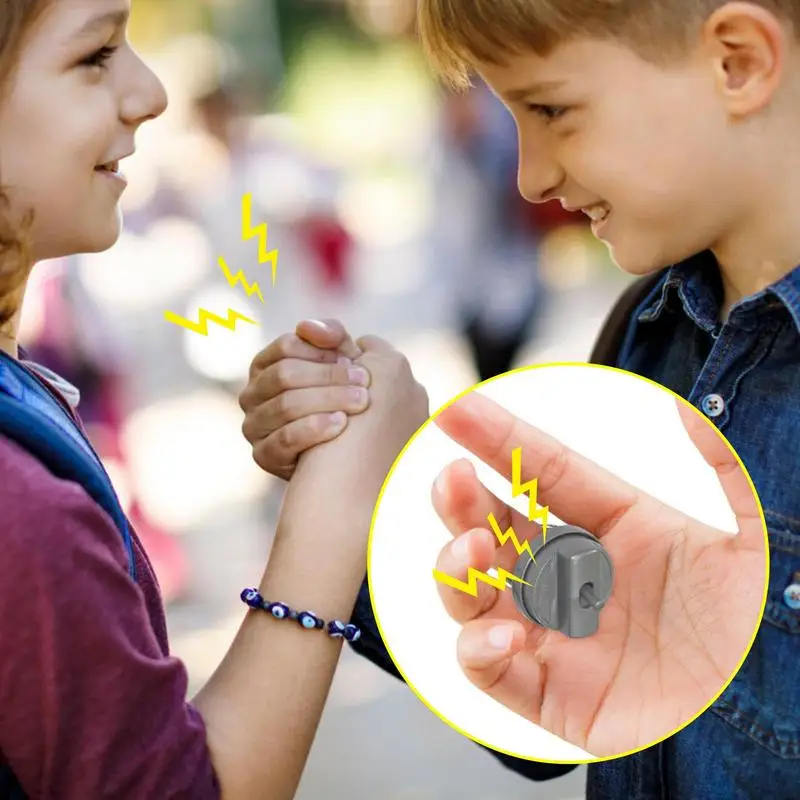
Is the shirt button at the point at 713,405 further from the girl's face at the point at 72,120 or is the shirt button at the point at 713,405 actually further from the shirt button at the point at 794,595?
the girl's face at the point at 72,120

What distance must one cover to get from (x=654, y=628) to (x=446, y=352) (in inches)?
46.3

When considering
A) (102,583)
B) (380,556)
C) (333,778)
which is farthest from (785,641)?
(333,778)

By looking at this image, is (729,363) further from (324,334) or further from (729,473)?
(324,334)

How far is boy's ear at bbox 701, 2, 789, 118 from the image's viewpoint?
42 cm

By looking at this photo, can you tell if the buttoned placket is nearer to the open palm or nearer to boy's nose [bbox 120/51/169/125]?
the open palm

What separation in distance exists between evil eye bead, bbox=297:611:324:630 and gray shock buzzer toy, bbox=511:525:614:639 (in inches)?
3.3

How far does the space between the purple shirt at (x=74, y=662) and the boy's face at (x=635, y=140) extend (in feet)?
0.89

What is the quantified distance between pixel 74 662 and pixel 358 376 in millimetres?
196

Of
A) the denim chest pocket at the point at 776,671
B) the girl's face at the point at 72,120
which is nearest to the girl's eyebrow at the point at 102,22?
the girl's face at the point at 72,120

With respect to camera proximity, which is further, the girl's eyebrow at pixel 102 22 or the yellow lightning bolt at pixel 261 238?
the yellow lightning bolt at pixel 261 238

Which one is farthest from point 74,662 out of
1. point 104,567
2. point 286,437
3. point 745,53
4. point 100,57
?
point 745,53

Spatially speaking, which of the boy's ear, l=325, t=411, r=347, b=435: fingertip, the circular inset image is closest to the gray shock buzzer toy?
the circular inset image

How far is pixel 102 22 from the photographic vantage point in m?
0.40

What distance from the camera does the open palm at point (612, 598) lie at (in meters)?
0.41
